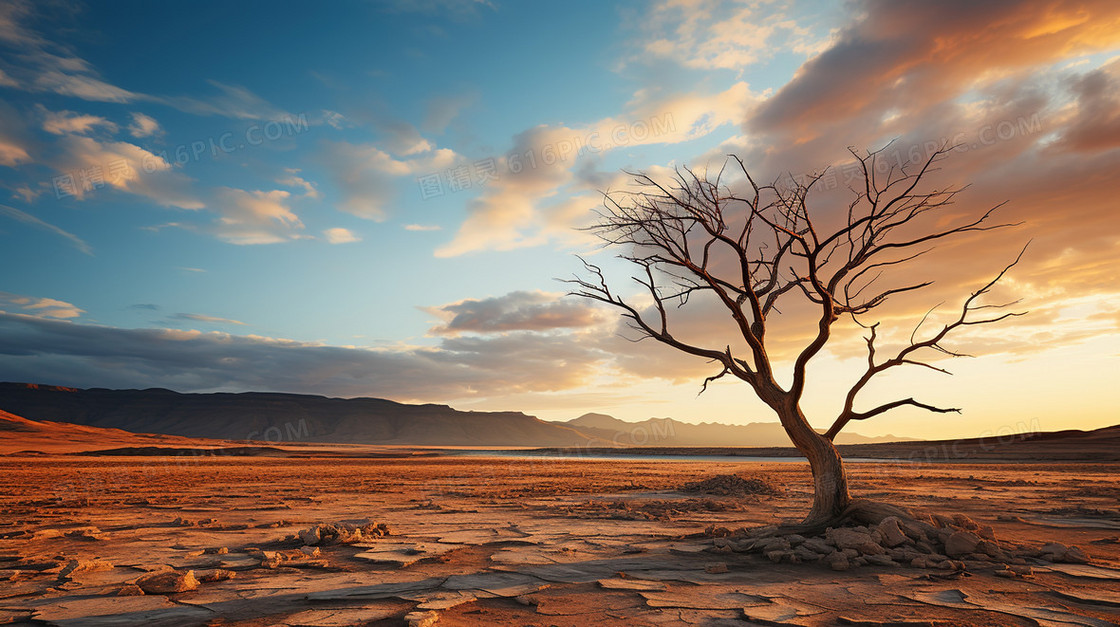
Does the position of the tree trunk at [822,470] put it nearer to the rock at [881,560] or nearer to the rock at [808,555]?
the rock at [808,555]

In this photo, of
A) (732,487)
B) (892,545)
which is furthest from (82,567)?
(732,487)

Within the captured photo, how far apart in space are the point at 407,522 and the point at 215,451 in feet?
245

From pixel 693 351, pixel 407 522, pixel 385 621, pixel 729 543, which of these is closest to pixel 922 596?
pixel 729 543

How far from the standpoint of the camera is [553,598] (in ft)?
20.8

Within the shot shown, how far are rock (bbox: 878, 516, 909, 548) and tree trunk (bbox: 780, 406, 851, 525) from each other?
84 cm

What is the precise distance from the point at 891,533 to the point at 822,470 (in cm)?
135

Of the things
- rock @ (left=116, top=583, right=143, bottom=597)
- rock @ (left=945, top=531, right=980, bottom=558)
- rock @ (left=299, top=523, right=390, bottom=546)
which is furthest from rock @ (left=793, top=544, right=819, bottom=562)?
rock @ (left=116, top=583, right=143, bottom=597)

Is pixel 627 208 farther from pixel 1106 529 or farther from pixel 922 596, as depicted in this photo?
pixel 1106 529

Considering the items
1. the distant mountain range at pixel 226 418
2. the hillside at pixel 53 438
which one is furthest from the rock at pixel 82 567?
the distant mountain range at pixel 226 418

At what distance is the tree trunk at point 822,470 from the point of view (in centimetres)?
914

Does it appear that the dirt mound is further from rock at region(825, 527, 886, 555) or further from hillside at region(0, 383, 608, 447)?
hillside at region(0, 383, 608, 447)

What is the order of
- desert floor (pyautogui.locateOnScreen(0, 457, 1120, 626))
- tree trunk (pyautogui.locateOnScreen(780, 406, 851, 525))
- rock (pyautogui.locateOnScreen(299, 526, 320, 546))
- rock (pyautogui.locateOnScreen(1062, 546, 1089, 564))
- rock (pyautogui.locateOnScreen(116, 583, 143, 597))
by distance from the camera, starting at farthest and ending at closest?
1. rock (pyautogui.locateOnScreen(299, 526, 320, 546))
2. tree trunk (pyautogui.locateOnScreen(780, 406, 851, 525))
3. rock (pyautogui.locateOnScreen(1062, 546, 1089, 564))
4. rock (pyautogui.locateOnScreen(116, 583, 143, 597))
5. desert floor (pyautogui.locateOnScreen(0, 457, 1120, 626))

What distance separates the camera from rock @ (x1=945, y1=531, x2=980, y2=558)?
7.94 m

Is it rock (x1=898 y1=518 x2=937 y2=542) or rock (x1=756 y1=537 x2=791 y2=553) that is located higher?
rock (x1=898 y1=518 x2=937 y2=542)
